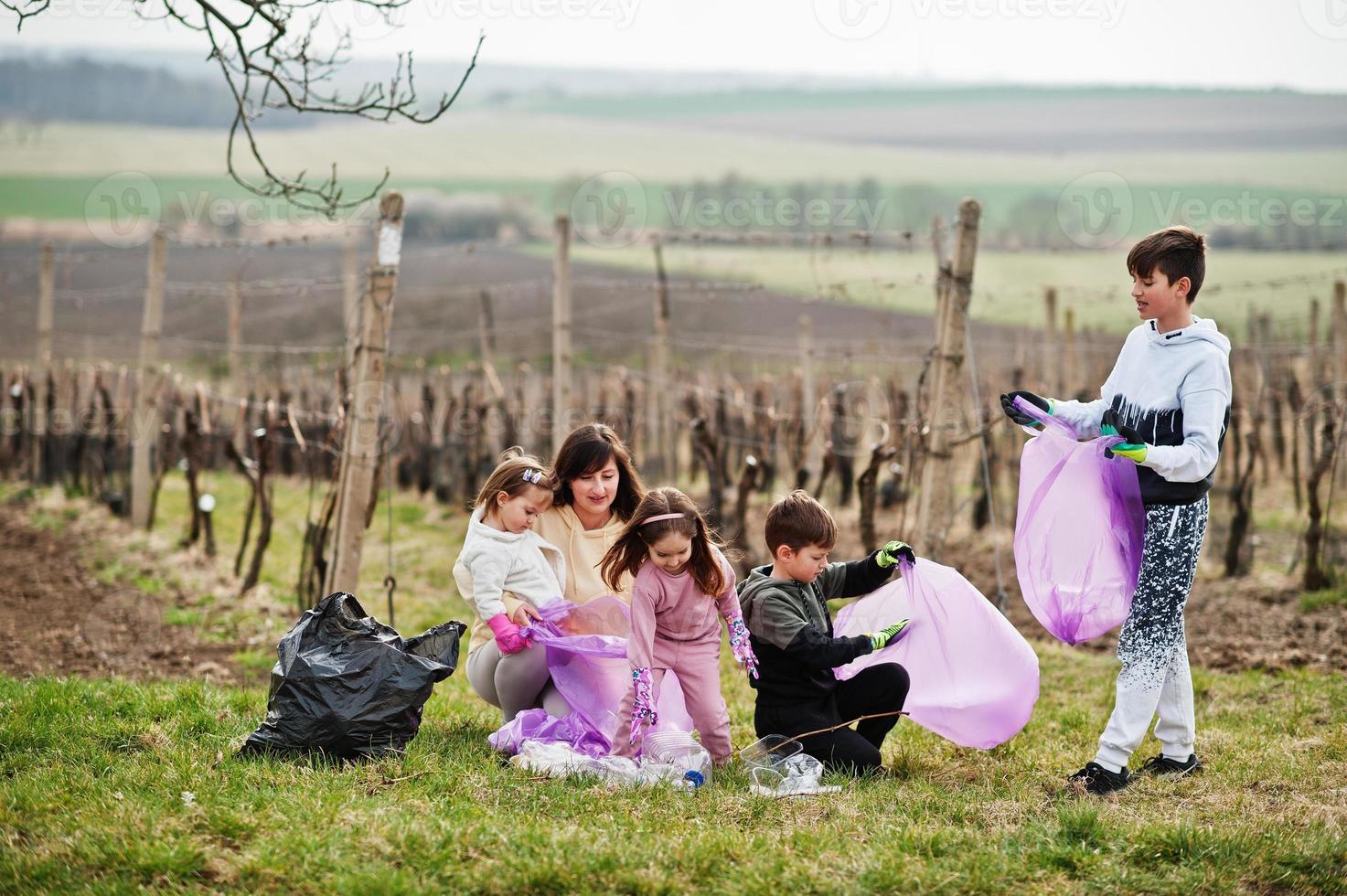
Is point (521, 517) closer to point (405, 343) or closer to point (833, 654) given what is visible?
point (833, 654)

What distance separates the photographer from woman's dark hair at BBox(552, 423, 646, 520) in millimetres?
4203

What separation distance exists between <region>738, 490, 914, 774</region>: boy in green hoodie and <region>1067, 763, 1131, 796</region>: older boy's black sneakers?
0.62 metres

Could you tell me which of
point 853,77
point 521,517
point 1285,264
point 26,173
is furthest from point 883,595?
point 853,77

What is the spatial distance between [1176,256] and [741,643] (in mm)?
1809

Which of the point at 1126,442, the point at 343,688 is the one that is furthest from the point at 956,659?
the point at 343,688

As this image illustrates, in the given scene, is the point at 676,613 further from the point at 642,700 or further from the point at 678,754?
the point at 678,754

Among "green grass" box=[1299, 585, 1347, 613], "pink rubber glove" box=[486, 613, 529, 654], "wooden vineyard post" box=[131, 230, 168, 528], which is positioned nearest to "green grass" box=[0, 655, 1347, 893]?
"pink rubber glove" box=[486, 613, 529, 654]

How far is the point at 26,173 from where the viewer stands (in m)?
60.2

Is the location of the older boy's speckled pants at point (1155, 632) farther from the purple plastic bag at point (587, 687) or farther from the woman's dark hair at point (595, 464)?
the woman's dark hair at point (595, 464)

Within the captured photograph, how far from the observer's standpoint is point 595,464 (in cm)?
420

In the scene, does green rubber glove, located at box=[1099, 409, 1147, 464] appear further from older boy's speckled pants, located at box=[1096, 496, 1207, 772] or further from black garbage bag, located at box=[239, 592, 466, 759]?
black garbage bag, located at box=[239, 592, 466, 759]

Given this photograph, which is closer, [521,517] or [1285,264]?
[521,517]

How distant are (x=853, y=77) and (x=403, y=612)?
138733 mm

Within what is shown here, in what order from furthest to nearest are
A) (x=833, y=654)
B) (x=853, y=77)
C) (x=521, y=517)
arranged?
1. (x=853, y=77)
2. (x=521, y=517)
3. (x=833, y=654)
